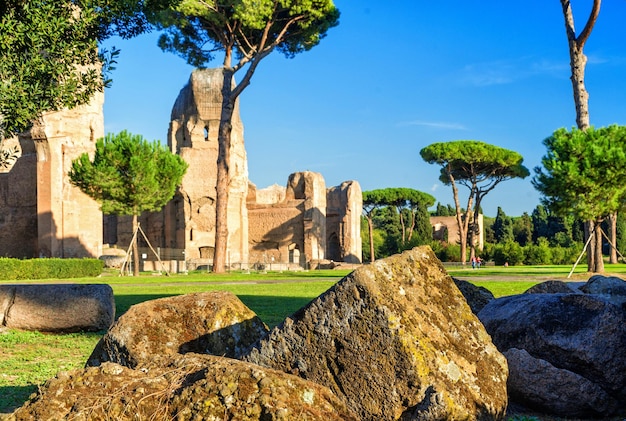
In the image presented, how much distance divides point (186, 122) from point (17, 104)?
28694 mm

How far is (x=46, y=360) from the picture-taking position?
600 centimetres

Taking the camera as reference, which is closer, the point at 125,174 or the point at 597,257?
A: the point at 597,257

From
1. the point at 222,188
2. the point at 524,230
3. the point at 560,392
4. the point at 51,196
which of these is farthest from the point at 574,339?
the point at 524,230

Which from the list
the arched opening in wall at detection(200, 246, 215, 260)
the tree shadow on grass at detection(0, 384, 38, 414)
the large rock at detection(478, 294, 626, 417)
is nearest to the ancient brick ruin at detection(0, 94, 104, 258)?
the arched opening in wall at detection(200, 246, 215, 260)

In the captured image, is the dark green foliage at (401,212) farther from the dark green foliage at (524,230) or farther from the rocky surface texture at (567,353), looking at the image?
the rocky surface texture at (567,353)

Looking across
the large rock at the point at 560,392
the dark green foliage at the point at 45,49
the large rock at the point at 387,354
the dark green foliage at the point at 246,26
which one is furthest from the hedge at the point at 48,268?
the large rock at the point at 387,354

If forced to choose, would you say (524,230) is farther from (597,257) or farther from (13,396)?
(13,396)

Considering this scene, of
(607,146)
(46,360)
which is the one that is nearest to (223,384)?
(46,360)

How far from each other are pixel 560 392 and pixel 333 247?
1519 inches

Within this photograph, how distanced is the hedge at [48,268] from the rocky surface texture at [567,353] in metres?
20.9

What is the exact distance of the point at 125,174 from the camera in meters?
25.5

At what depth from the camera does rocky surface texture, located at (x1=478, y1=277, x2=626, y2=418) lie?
3.91 metres

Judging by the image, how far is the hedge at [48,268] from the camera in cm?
2167

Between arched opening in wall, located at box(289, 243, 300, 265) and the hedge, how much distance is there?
496 inches
